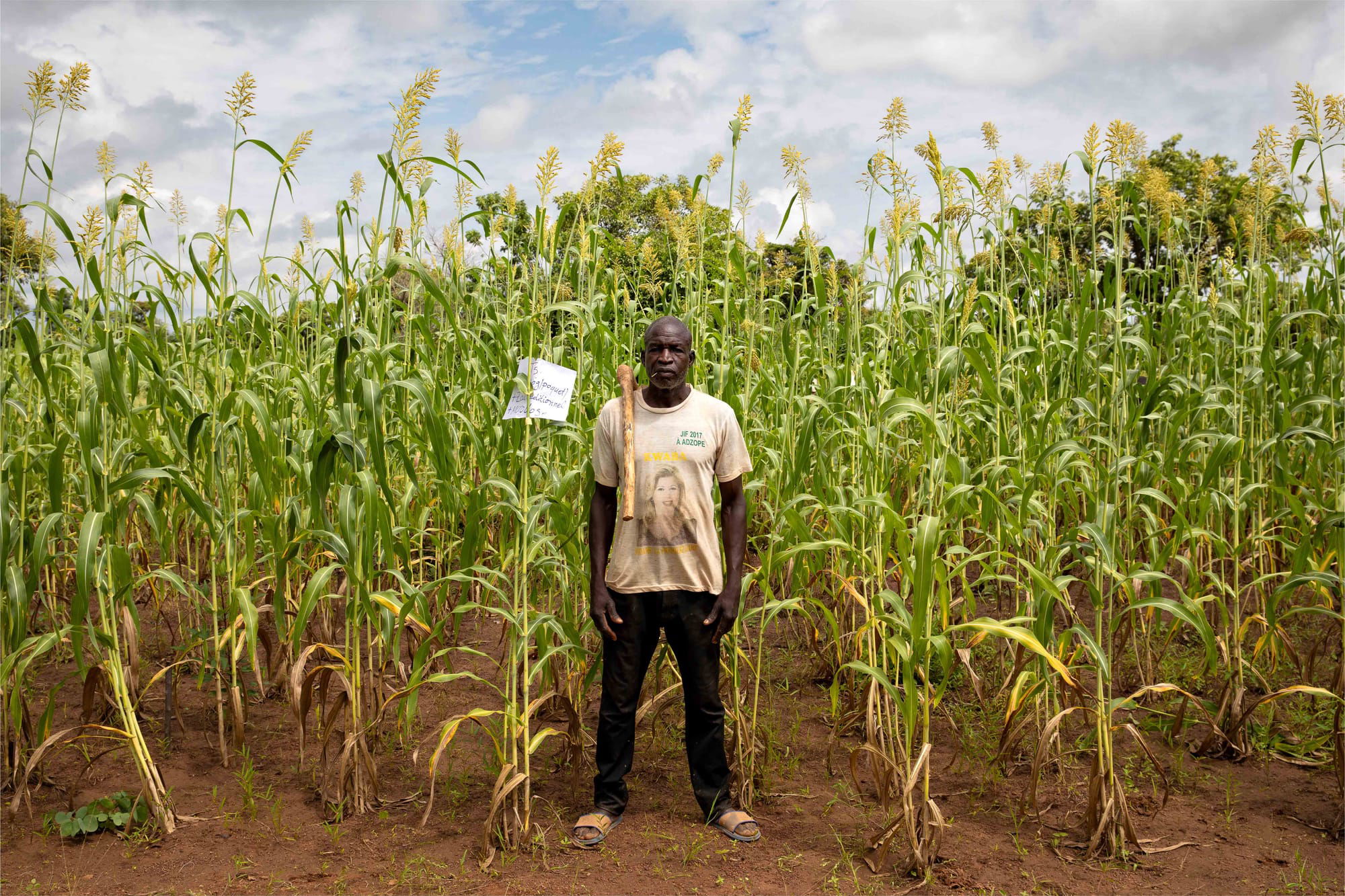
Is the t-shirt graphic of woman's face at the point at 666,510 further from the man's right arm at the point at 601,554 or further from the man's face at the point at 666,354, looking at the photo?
the man's face at the point at 666,354

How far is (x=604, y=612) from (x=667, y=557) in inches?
12.6

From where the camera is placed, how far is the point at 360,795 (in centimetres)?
345

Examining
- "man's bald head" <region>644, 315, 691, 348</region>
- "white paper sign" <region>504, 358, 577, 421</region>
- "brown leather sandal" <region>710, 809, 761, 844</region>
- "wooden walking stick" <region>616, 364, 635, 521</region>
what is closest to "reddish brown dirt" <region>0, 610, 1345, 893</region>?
"brown leather sandal" <region>710, 809, 761, 844</region>

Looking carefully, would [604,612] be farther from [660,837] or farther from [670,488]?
[660,837]

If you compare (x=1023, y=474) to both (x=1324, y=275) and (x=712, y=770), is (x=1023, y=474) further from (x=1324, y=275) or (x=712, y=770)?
(x=1324, y=275)

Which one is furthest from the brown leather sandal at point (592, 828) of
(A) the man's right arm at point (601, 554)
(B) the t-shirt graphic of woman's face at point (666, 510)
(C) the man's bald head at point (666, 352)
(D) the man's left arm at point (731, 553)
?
Answer: (C) the man's bald head at point (666, 352)

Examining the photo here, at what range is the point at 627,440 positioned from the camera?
3146 mm

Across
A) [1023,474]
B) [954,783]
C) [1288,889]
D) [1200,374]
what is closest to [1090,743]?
[954,783]

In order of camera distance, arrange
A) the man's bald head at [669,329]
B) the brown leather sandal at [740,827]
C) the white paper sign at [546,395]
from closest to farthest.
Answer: the white paper sign at [546,395] < the man's bald head at [669,329] < the brown leather sandal at [740,827]

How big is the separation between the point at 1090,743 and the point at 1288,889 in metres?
1.00

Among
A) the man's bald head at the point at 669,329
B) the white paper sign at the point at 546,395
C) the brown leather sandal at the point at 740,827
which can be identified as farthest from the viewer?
the brown leather sandal at the point at 740,827

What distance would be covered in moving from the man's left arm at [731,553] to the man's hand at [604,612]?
1.17ft

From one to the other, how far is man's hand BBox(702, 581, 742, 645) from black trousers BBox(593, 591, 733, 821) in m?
0.04

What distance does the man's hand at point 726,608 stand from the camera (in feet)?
10.5
